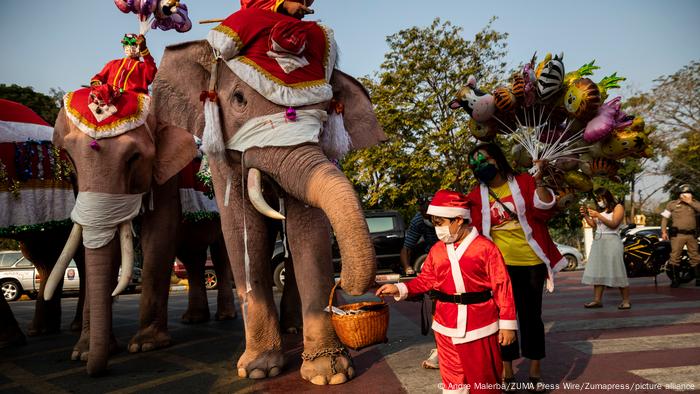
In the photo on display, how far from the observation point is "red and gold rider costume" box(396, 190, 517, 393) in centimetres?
290

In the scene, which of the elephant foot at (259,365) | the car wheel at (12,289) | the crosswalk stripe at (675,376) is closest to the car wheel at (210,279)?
the car wheel at (12,289)

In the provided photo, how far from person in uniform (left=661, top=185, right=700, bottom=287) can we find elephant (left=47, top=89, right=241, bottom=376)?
8.69 m

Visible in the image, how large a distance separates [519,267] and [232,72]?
2555 mm

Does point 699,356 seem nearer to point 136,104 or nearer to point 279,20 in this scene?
point 279,20

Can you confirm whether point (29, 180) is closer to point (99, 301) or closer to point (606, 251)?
point (99, 301)

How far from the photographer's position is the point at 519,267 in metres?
3.70

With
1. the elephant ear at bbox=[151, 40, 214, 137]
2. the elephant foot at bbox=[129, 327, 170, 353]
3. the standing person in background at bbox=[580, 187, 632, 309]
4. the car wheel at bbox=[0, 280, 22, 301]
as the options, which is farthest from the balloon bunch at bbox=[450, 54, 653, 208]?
the car wheel at bbox=[0, 280, 22, 301]

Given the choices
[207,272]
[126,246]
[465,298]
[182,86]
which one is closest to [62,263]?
[126,246]

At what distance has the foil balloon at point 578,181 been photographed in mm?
4500

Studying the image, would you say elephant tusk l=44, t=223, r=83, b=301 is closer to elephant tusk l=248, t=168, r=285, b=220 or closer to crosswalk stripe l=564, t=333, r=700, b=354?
elephant tusk l=248, t=168, r=285, b=220

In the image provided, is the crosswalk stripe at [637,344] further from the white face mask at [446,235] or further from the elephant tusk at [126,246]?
the elephant tusk at [126,246]

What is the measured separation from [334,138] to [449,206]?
1.41m

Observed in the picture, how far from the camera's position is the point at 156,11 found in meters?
6.49

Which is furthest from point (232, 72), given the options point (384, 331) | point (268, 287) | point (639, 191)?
point (639, 191)
